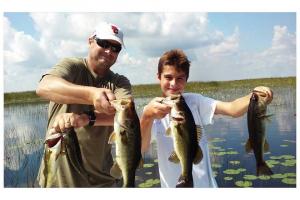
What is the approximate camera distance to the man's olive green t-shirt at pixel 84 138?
4684mm

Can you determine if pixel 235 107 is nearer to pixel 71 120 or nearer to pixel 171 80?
pixel 171 80

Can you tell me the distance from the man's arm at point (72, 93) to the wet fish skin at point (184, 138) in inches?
27.8

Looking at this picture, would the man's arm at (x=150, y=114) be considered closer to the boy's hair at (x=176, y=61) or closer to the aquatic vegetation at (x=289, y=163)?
the boy's hair at (x=176, y=61)

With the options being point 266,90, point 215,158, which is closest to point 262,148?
point 266,90

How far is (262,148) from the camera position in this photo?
4.65 metres

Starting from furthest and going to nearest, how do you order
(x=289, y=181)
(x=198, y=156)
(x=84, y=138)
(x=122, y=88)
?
(x=289, y=181) < (x=84, y=138) < (x=122, y=88) < (x=198, y=156)

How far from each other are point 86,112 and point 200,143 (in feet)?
4.89

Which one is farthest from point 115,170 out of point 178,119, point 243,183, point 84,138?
point 243,183

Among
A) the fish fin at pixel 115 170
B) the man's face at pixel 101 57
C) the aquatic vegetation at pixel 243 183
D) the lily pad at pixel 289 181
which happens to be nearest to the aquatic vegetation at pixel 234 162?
the aquatic vegetation at pixel 243 183

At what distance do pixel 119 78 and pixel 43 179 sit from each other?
5.05ft

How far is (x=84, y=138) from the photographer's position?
15.7ft

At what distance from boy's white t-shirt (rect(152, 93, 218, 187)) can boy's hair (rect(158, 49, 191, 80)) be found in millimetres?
343
